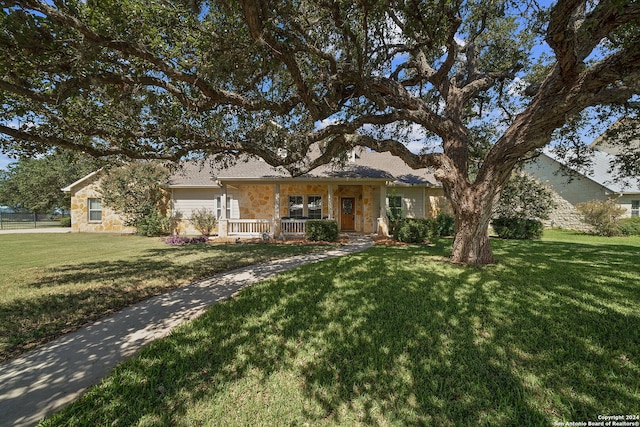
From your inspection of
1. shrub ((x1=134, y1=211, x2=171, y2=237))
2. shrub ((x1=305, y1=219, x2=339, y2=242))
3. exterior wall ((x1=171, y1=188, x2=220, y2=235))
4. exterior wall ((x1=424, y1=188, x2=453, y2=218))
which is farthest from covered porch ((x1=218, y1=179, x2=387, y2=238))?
shrub ((x1=134, y1=211, x2=171, y2=237))

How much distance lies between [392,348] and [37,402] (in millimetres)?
3626

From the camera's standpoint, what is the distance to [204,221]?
16672mm

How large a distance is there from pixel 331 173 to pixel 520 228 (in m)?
10.8

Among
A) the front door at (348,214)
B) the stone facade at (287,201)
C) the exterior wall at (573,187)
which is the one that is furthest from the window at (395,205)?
the exterior wall at (573,187)

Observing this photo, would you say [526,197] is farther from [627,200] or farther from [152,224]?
[152,224]

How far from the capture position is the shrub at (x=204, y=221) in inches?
656

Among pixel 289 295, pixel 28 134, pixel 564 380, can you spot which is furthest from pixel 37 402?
pixel 28 134

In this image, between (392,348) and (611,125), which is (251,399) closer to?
(392,348)

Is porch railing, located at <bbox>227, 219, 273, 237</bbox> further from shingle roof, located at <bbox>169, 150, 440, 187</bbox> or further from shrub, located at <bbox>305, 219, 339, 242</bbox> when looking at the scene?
shrub, located at <bbox>305, 219, 339, 242</bbox>

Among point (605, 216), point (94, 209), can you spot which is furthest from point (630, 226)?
point (94, 209)

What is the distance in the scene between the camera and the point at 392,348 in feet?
10.5

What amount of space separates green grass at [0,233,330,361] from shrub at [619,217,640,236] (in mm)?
19409

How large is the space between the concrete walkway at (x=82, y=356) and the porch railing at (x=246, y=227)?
9123 mm

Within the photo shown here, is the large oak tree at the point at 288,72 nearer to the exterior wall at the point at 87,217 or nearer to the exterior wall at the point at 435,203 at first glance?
the exterior wall at the point at 435,203
